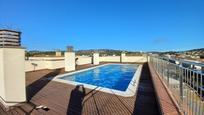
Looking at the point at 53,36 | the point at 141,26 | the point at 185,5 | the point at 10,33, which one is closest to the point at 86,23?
the point at 53,36

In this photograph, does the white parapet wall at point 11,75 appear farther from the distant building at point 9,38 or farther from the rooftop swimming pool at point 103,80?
the rooftop swimming pool at point 103,80

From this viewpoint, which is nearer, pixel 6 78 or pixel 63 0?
pixel 6 78

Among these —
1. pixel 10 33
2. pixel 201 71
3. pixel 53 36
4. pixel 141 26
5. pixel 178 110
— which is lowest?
pixel 178 110

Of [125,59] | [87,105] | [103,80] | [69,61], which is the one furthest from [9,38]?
[125,59]

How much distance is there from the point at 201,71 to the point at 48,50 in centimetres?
2598

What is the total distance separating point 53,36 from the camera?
29141 mm

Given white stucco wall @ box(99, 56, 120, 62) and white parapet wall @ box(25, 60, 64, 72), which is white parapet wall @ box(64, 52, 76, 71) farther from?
white stucco wall @ box(99, 56, 120, 62)

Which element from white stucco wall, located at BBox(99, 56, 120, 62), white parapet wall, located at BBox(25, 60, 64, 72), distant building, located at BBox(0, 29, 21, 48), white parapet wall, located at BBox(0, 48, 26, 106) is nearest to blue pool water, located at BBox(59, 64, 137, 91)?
white parapet wall, located at BBox(25, 60, 64, 72)

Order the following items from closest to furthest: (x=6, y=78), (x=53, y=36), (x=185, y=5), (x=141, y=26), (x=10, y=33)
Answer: (x=6, y=78) → (x=10, y=33) → (x=185, y=5) → (x=53, y=36) → (x=141, y=26)

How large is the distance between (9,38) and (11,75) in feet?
3.40

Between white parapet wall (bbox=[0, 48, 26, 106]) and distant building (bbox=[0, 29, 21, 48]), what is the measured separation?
215 millimetres

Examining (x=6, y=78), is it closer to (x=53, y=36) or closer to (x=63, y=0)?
(x=63, y=0)

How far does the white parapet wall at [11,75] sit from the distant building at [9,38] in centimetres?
21

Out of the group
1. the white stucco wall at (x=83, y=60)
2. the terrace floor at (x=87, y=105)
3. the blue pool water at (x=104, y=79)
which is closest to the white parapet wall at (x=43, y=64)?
the blue pool water at (x=104, y=79)
